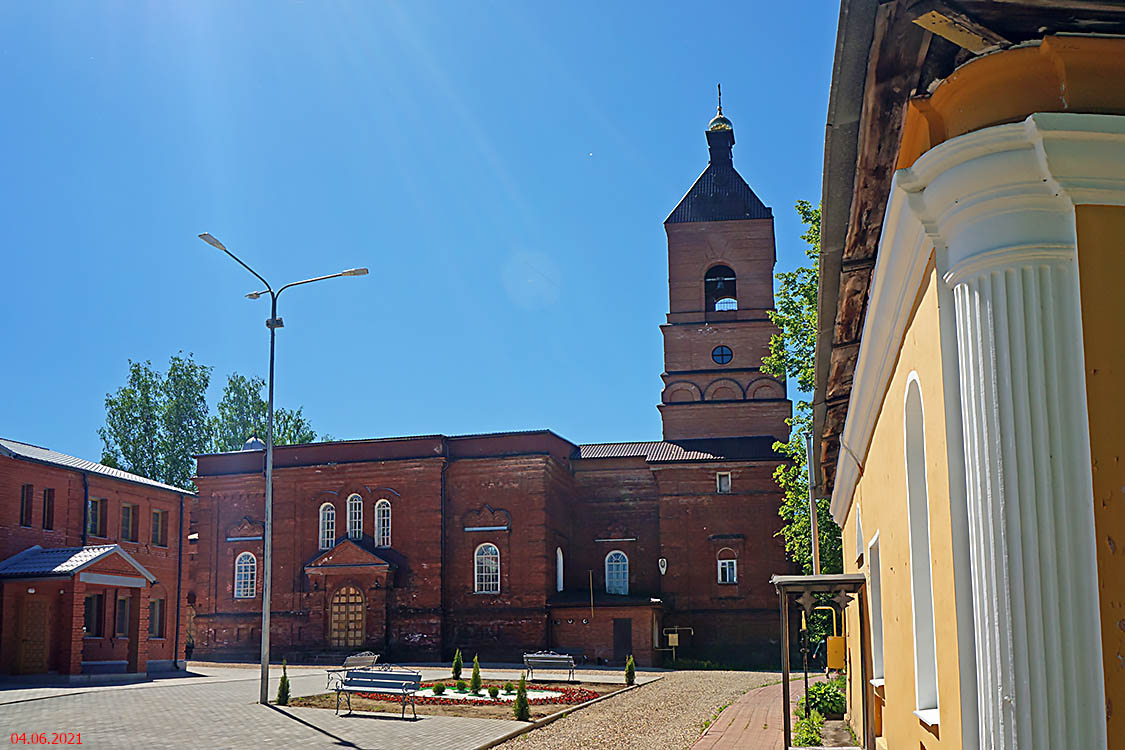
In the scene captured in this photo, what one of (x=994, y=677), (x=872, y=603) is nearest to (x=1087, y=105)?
(x=994, y=677)

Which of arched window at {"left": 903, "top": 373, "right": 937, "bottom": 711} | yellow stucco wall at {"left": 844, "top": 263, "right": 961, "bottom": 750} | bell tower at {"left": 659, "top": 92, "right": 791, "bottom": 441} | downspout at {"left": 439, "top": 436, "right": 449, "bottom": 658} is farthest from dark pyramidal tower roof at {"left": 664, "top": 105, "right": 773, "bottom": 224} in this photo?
arched window at {"left": 903, "top": 373, "right": 937, "bottom": 711}

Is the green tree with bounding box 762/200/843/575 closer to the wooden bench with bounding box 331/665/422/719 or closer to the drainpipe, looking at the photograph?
the wooden bench with bounding box 331/665/422/719

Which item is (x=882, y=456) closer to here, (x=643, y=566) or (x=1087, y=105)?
(x=1087, y=105)

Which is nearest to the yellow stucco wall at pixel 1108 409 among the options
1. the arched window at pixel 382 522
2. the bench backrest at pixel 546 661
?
the bench backrest at pixel 546 661

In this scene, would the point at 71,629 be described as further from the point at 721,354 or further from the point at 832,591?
the point at 721,354

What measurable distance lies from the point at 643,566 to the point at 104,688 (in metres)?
23.6

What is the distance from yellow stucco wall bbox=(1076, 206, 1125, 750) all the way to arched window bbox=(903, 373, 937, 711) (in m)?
2.10

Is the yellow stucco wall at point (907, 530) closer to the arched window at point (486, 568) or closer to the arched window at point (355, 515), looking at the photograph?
the arched window at point (486, 568)

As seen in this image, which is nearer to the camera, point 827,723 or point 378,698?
point 827,723

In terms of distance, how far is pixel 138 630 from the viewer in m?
32.4

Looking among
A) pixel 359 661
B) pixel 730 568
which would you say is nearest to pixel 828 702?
pixel 359 661

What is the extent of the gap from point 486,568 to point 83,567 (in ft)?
54.8

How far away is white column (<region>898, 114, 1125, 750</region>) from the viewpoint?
11.3ft

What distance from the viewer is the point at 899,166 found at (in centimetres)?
486
